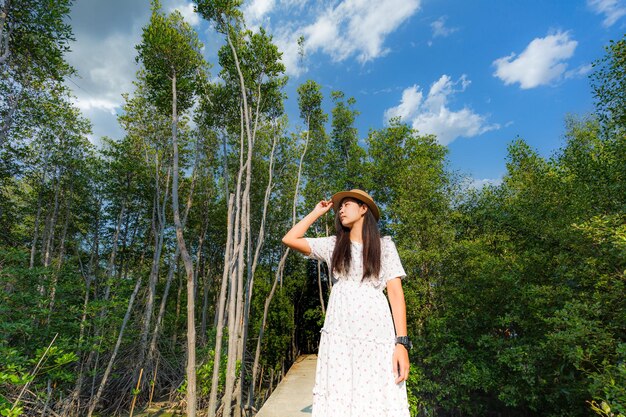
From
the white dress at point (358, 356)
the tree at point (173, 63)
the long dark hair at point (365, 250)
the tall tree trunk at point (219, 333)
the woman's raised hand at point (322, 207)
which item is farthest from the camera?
the tree at point (173, 63)

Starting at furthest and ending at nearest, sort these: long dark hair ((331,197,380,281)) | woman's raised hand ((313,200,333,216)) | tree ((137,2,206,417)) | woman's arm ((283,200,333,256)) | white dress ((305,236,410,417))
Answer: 1. tree ((137,2,206,417))
2. woman's raised hand ((313,200,333,216))
3. woman's arm ((283,200,333,256))
4. long dark hair ((331,197,380,281))
5. white dress ((305,236,410,417))

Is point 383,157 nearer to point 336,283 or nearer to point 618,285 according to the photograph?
point 618,285

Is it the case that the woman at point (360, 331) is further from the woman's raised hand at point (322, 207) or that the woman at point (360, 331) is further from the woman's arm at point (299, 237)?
the woman's raised hand at point (322, 207)

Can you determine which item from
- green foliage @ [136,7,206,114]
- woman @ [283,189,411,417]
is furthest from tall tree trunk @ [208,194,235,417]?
woman @ [283,189,411,417]

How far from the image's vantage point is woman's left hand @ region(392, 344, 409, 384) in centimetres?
133

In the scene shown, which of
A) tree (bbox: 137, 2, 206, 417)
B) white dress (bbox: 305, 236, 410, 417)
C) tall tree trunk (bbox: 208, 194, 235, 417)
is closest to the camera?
white dress (bbox: 305, 236, 410, 417)

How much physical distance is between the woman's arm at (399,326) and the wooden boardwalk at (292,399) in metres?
5.02

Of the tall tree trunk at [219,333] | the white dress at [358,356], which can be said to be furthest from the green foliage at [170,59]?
the white dress at [358,356]

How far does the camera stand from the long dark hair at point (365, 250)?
4.98ft

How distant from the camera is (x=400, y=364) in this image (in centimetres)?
136

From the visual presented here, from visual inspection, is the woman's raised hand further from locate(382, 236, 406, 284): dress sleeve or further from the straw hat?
locate(382, 236, 406, 284): dress sleeve

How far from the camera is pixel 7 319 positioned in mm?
5734

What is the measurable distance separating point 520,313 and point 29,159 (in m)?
14.2

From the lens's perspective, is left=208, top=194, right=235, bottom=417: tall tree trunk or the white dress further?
left=208, top=194, right=235, bottom=417: tall tree trunk
